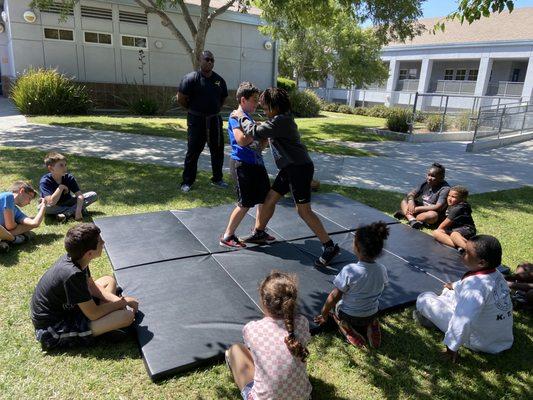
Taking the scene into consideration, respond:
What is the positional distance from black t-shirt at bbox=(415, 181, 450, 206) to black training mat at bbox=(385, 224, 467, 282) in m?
0.60

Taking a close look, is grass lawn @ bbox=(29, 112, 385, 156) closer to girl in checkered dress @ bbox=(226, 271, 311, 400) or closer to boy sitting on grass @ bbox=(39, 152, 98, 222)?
boy sitting on grass @ bbox=(39, 152, 98, 222)

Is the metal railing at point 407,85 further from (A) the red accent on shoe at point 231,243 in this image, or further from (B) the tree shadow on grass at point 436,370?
(B) the tree shadow on grass at point 436,370

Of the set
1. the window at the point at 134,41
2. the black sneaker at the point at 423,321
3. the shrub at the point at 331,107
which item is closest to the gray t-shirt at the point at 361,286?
the black sneaker at the point at 423,321

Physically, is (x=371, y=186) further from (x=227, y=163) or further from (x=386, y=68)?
(x=386, y=68)

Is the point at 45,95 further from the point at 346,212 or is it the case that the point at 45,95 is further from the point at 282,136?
the point at 282,136

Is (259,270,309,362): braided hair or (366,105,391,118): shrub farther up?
(366,105,391,118): shrub

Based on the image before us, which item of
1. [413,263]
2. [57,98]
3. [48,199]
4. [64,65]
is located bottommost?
[413,263]

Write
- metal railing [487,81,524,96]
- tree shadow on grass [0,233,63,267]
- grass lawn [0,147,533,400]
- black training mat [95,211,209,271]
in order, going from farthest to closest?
metal railing [487,81,524,96] → black training mat [95,211,209,271] → tree shadow on grass [0,233,63,267] → grass lawn [0,147,533,400]

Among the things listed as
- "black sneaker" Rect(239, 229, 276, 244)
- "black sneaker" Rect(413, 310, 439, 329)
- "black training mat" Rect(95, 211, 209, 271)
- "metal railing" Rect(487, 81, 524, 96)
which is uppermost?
"metal railing" Rect(487, 81, 524, 96)

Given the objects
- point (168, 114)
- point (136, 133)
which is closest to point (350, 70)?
point (168, 114)

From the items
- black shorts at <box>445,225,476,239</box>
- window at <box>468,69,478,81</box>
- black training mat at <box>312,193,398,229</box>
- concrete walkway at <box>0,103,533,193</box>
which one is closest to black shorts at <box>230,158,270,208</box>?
black training mat at <box>312,193,398,229</box>

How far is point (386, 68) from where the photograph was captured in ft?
109

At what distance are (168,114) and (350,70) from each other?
59.9 feet

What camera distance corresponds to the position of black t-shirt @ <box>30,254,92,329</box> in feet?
8.98
